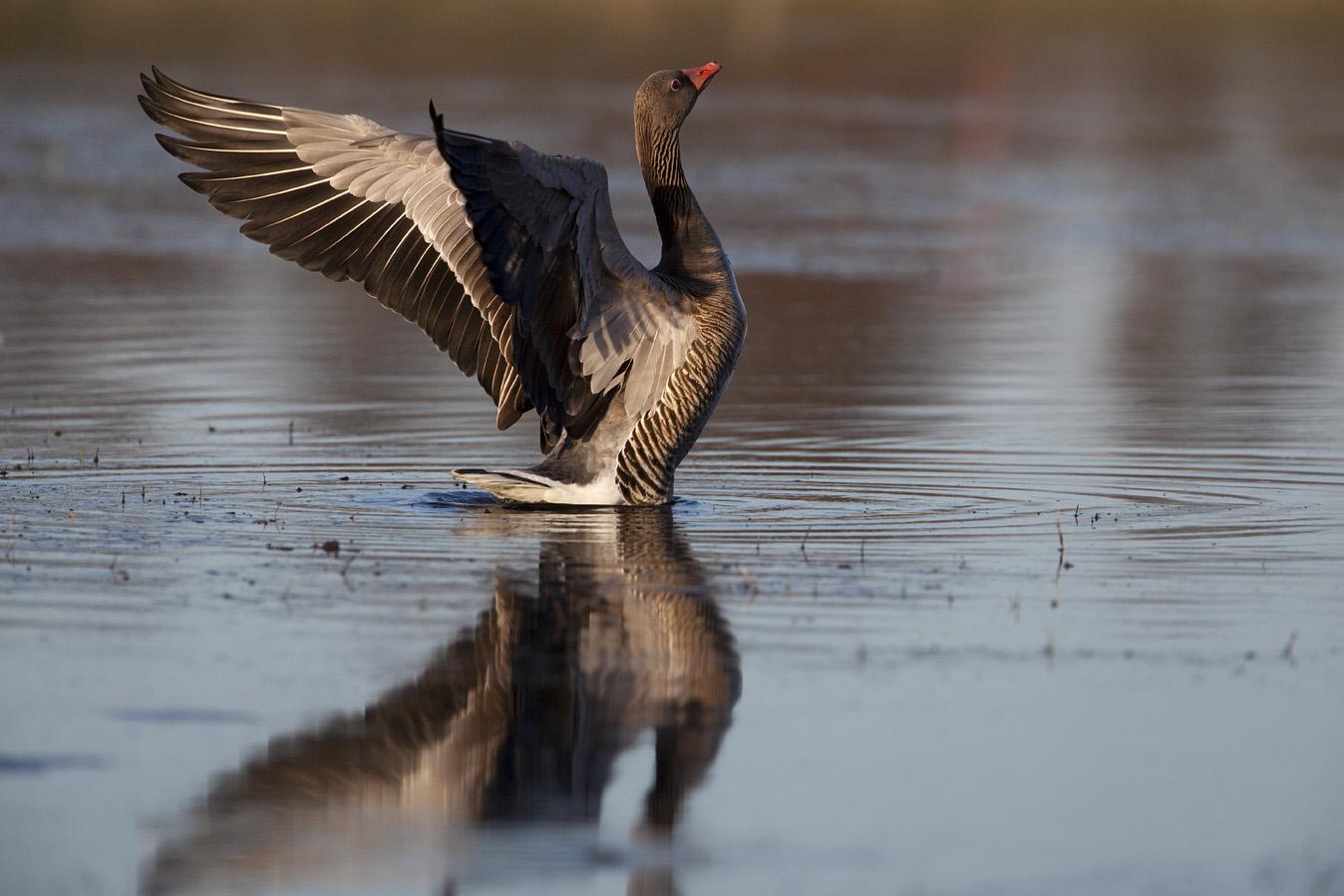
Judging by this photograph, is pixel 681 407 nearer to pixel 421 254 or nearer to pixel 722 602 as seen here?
pixel 421 254

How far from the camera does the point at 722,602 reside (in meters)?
7.23

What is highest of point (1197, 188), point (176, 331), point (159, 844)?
point (1197, 188)

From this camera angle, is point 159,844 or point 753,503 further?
point 753,503

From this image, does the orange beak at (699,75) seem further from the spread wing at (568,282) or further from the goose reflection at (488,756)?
the goose reflection at (488,756)

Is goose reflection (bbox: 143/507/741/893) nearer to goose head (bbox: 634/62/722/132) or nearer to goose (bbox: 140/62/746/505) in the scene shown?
goose (bbox: 140/62/746/505)

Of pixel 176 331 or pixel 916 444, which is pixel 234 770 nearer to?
pixel 916 444

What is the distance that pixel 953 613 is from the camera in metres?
7.01

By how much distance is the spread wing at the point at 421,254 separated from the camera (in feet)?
30.1

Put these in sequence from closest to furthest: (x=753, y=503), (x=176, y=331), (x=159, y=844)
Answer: (x=159, y=844) < (x=753, y=503) < (x=176, y=331)

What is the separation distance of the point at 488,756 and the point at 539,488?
12.8 feet

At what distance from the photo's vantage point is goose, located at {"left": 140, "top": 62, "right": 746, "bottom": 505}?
925cm

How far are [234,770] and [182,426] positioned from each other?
20.3ft

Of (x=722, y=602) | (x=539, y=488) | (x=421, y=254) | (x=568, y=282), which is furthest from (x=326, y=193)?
(x=722, y=602)

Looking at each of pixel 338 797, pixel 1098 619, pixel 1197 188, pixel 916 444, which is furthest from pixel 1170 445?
pixel 1197 188
